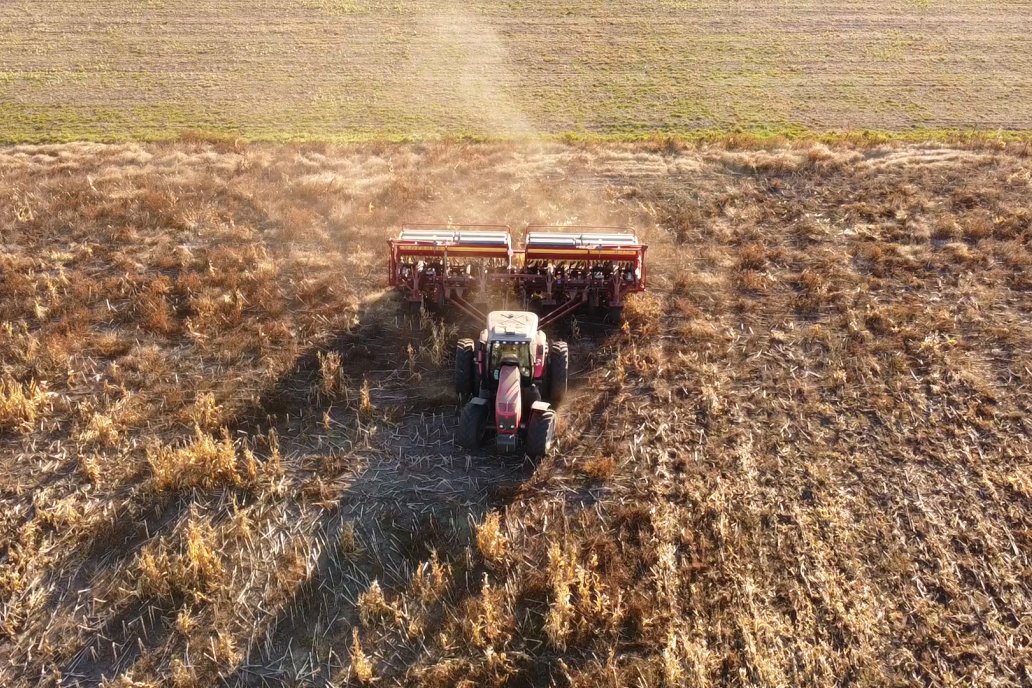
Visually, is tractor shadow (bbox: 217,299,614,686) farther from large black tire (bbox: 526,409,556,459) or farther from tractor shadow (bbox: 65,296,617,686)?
large black tire (bbox: 526,409,556,459)

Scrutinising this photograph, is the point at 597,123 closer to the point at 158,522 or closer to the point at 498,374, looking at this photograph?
the point at 498,374

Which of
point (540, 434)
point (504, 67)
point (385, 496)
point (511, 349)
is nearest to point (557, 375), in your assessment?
point (511, 349)

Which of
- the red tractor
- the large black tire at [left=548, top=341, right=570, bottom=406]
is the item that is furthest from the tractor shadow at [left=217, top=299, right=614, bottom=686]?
the large black tire at [left=548, top=341, right=570, bottom=406]

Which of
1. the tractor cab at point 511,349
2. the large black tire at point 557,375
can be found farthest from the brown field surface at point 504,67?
the tractor cab at point 511,349

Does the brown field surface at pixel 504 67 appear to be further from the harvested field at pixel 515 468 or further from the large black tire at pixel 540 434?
the large black tire at pixel 540 434

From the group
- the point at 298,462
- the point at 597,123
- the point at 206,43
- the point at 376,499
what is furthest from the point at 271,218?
the point at 206,43

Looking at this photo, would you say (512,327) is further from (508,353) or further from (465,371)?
(465,371)
